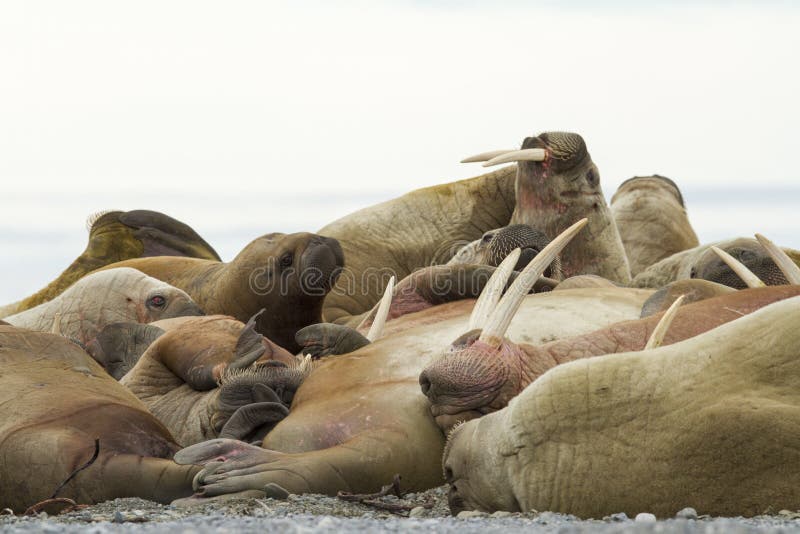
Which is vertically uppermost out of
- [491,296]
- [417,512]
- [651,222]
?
[491,296]

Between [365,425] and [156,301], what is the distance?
4477 mm

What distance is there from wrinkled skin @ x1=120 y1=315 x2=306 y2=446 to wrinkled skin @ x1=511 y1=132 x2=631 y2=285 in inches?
122

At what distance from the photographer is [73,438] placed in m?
4.84

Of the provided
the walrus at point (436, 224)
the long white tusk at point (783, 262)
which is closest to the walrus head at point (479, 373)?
the long white tusk at point (783, 262)

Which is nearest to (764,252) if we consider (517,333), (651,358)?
(517,333)

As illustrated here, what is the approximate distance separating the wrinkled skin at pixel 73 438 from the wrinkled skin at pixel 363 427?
0.57ft

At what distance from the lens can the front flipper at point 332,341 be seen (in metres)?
6.10

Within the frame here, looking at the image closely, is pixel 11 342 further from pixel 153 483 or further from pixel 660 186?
pixel 660 186

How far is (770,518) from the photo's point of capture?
347 cm

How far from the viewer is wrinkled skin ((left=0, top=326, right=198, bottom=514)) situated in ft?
15.5

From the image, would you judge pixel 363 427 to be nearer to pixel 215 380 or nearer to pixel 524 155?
pixel 215 380

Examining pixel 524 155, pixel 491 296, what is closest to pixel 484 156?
pixel 524 155

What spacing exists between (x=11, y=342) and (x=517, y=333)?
197cm

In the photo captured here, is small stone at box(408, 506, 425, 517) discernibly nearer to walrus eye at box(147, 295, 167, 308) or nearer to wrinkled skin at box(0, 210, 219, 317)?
walrus eye at box(147, 295, 167, 308)
